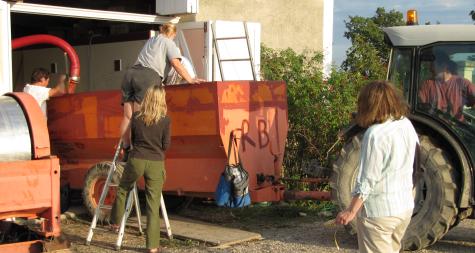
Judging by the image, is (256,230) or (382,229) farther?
(256,230)

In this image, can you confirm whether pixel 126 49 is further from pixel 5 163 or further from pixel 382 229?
pixel 382 229

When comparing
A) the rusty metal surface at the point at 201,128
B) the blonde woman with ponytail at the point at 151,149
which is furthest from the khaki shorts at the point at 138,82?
the blonde woman with ponytail at the point at 151,149

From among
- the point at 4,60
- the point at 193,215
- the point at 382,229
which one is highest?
the point at 4,60

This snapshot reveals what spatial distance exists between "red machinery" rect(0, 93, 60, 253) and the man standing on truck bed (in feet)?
3.57

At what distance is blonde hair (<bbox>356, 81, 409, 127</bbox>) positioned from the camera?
156 inches

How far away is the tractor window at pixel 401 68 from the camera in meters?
6.55

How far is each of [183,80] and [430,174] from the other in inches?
116

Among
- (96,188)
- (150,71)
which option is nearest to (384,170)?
(150,71)

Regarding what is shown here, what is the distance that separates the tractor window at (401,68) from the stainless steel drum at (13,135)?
3543 mm

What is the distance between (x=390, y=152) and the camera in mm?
3941

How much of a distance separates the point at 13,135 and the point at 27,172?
15.0 inches

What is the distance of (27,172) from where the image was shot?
5762 millimetres

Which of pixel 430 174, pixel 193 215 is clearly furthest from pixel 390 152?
pixel 193 215

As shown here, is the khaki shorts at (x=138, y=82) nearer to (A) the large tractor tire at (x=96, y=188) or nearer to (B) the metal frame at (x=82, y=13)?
(A) the large tractor tire at (x=96, y=188)
